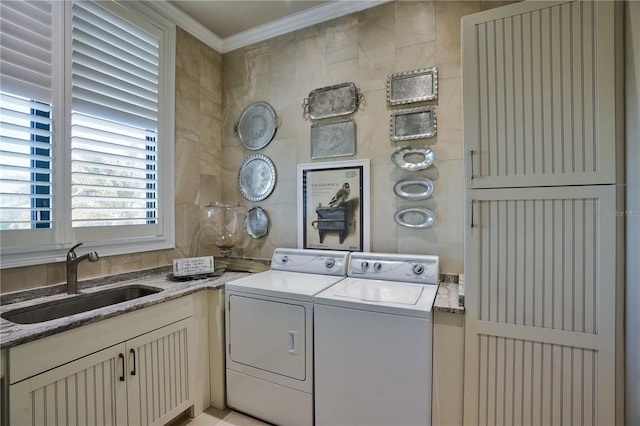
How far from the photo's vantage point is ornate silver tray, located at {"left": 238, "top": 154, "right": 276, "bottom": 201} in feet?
8.57

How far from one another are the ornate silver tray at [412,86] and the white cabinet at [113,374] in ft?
6.39

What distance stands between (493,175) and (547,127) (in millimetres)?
297

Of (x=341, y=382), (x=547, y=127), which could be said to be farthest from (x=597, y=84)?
(x=341, y=382)

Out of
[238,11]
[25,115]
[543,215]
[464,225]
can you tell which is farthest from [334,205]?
[25,115]

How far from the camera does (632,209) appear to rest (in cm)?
126

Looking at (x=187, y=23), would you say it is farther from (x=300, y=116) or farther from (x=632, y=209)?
(x=632, y=209)

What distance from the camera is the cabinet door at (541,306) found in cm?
130

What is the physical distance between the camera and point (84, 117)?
185cm

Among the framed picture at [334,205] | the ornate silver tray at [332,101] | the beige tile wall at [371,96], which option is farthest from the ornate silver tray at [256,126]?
the framed picture at [334,205]

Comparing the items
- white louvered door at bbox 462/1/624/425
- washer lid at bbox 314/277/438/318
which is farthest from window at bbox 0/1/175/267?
white louvered door at bbox 462/1/624/425

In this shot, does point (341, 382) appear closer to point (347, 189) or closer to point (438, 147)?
point (347, 189)

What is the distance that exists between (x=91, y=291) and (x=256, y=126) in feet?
5.63

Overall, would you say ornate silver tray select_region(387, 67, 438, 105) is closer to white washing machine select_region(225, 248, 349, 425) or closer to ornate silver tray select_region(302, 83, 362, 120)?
ornate silver tray select_region(302, 83, 362, 120)

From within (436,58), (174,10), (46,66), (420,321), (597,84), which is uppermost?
(174,10)
